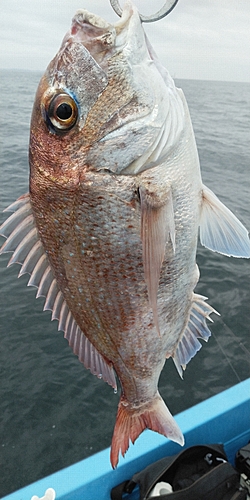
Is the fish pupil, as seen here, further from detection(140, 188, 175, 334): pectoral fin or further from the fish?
detection(140, 188, 175, 334): pectoral fin

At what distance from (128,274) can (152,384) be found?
22.5 inches

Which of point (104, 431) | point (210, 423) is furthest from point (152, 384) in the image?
point (104, 431)

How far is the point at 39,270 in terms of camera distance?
141cm

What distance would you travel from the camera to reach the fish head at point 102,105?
1.17 metres

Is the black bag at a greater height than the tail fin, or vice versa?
the tail fin

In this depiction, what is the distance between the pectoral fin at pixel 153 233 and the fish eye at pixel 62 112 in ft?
1.00

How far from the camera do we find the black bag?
8.16 feet

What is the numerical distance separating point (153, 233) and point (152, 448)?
8.01 ft

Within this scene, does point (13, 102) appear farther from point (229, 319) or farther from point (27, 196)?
point (27, 196)

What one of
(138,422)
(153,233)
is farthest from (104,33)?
(138,422)

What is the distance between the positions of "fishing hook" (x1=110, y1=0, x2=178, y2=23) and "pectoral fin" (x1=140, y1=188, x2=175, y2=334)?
469 millimetres

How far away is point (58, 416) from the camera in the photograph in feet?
15.6

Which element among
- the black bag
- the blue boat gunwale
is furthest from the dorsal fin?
the blue boat gunwale

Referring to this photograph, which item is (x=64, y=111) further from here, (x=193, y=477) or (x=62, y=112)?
(x=193, y=477)
